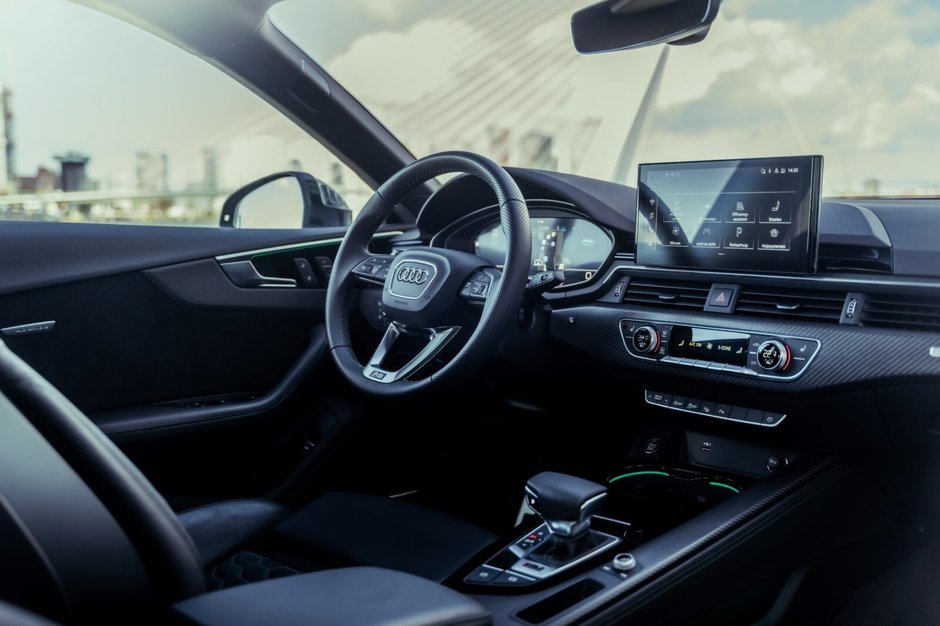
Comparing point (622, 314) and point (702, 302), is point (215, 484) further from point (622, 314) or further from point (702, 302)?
point (702, 302)

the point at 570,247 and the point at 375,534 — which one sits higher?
the point at 570,247

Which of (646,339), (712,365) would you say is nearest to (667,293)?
(646,339)

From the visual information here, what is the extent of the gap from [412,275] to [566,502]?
0.65m

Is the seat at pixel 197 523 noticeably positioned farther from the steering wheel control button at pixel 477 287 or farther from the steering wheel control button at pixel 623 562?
the steering wheel control button at pixel 477 287

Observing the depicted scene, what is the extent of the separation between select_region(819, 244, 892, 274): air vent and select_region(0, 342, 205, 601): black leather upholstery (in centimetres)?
148

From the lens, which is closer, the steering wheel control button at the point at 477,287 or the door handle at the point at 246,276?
the steering wheel control button at the point at 477,287

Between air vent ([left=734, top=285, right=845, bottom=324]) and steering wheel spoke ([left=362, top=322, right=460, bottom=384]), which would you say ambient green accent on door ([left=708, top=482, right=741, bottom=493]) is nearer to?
air vent ([left=734, top=285, right=845, bottom=324])

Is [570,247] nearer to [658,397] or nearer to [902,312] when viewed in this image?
[658,397]

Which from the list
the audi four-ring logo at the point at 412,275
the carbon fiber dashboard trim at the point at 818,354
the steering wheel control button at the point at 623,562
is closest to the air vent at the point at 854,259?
the carbon fiber dashboard trim at the point at 818,354

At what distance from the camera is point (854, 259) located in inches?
71.7

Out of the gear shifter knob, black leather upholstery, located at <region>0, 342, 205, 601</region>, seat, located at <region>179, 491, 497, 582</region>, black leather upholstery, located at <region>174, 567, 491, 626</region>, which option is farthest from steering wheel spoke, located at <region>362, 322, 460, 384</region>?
black leather upholstery, located at <region>0, 342, 205, 601</region>

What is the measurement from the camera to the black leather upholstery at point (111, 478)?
0.78 metres

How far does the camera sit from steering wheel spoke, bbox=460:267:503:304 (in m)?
1.92

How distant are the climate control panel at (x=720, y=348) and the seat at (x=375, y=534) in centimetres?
59
